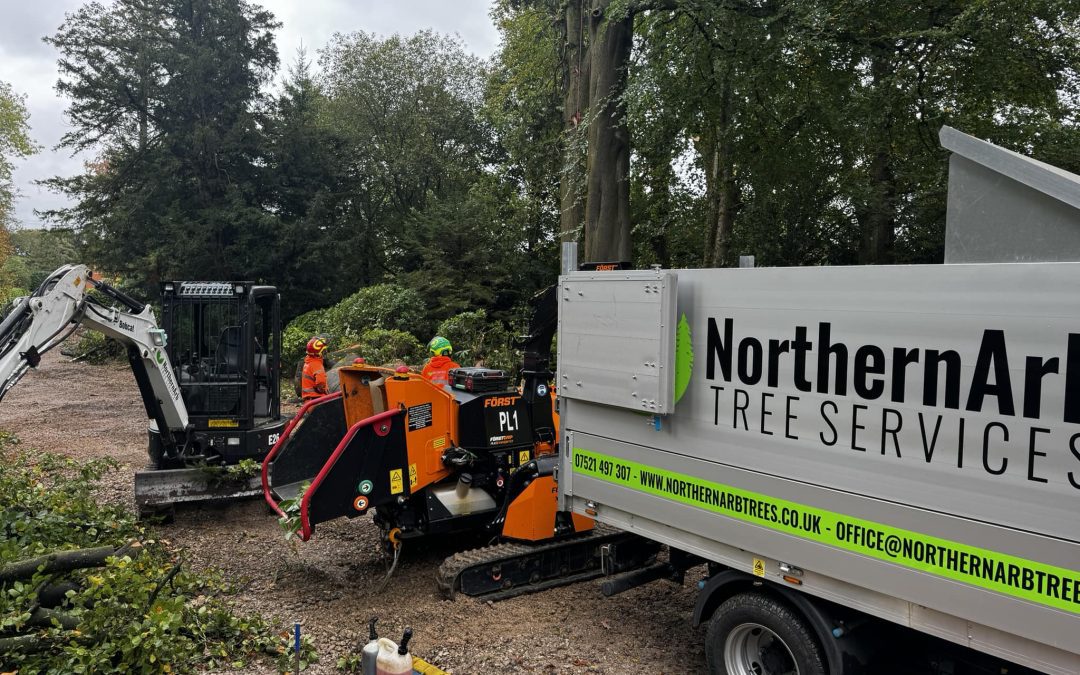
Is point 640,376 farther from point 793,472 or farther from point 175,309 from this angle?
point 175,309

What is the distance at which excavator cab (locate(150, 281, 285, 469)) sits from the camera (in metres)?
9.45

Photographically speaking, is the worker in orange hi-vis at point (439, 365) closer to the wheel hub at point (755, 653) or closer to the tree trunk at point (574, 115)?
the wheel hub at point (755, 653)

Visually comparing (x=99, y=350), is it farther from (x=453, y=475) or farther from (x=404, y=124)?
(x=453, y=475)

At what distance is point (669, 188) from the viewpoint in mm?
17156

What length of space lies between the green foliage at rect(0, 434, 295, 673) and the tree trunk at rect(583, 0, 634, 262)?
8.29 metres

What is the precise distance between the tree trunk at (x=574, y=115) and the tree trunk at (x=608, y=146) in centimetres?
85

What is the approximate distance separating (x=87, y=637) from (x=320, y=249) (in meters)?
21.9

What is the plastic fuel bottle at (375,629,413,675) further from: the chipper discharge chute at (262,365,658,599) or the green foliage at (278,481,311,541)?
the green foliage at (278,481,311,541)

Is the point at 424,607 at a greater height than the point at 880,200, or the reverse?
the point at 880,200

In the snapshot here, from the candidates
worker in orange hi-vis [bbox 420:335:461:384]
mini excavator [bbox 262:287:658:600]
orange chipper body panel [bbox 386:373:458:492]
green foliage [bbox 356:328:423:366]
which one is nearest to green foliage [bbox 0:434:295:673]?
mini excavator [bbox 262:287:658:600]

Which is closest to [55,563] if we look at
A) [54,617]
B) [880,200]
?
[54,617]

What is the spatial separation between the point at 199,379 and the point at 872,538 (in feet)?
26.9

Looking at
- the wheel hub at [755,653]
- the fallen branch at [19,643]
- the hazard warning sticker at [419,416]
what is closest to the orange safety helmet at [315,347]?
the hazard warning sticker at [419,416]

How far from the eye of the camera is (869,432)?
390cm
